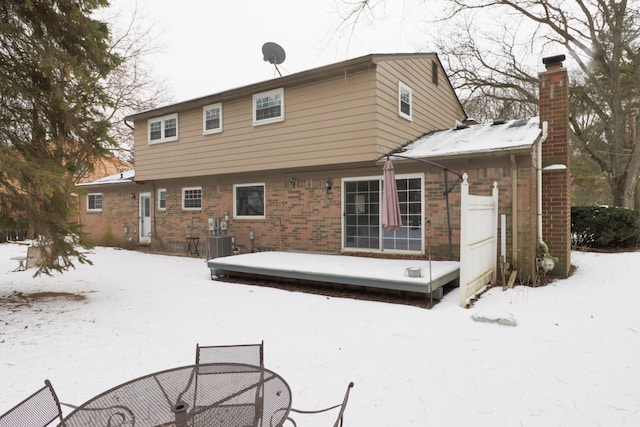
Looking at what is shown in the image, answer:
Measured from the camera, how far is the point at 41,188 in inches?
194

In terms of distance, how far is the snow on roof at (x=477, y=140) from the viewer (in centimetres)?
715

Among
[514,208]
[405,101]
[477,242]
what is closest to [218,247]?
[405,101]

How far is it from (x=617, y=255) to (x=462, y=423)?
9.66 m

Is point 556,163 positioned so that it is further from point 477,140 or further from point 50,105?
point 50,105

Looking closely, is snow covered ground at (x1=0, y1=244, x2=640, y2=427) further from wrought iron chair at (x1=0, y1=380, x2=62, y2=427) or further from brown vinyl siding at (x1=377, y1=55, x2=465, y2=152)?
brown vinyl siding at (x1=377, y1=55, x2=465, y2=152)

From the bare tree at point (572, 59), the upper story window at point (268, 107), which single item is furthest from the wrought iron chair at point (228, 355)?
the bare tree at point (572, 59)

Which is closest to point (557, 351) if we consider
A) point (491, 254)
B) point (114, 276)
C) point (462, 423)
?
point (462, 423)

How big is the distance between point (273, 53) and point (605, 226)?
38.1 feet

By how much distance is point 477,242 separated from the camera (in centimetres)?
616

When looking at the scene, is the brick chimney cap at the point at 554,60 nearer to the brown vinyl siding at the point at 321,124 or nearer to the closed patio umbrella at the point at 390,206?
the brown vinyl siding at the point at 321,124

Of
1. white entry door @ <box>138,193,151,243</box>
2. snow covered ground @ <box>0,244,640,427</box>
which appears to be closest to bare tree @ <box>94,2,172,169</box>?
white entry door @ <box>138,193,151,243</box>

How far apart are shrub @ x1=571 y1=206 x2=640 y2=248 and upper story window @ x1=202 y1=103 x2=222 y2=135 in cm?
1126

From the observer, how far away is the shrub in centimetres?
1053

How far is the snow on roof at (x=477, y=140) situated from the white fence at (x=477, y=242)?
842mm
